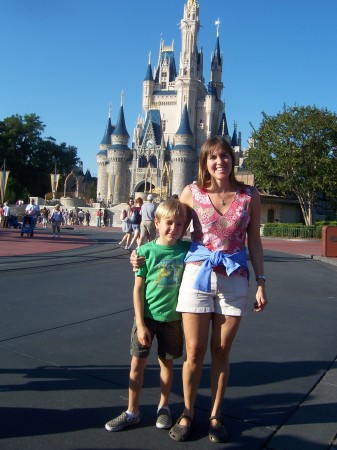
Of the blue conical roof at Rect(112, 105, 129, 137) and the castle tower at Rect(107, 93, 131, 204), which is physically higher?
the blue conical roof at Rect(112, 105, 129, 137)

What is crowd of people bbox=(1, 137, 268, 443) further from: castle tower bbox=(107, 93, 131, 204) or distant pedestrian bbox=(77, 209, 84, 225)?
castle tower bbox=(107, 93, 131, 204)

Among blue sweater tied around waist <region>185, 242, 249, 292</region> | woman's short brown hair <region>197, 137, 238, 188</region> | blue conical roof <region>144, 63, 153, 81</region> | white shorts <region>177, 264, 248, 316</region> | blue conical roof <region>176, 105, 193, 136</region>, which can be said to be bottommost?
white shorts <region>177, 264, 248, 316</region>

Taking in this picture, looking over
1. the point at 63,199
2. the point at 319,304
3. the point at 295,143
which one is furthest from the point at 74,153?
the point at 319,304

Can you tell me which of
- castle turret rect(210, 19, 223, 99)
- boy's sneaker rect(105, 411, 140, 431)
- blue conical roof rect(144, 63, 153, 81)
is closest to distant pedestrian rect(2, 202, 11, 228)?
boy's sneaker rect(105, 411, 140, 431)

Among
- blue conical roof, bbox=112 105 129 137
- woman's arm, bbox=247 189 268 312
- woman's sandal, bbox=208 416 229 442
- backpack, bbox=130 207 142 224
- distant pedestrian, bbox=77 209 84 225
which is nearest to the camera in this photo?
woman's sandal, bbox=208 416 229 442

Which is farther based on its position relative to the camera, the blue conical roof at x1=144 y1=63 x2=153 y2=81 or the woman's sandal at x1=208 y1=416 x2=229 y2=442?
the blue conical roof at x1=144 y1=63 x2=153 y2=81

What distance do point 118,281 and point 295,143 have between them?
29.5 metres

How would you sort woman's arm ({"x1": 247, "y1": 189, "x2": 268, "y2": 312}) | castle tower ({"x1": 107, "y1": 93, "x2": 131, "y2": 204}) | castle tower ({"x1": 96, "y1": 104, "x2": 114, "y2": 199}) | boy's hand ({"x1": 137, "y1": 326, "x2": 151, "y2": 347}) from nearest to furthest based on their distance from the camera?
1. boy's hand ({"x1": 137, "y1": 326, "x2": 151, "y2": 347})
2. woman's arm ({"x1": 247, "y1": 189, "x2": 268, "y2": 312})
3. castle tower ({"x1": 107, "y1": 93, "x2": 131, "y2": 204})
4. castle tower ({"x1": 96, "y1": 104, "x2": 114, "y2": 199})

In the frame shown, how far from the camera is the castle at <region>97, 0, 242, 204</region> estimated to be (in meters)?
69.8

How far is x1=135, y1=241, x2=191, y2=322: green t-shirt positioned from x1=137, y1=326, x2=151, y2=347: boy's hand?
0.10 meters

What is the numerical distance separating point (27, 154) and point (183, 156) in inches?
898

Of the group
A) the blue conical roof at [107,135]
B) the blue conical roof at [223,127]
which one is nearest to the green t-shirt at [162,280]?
the blue conical roof at [223,127]

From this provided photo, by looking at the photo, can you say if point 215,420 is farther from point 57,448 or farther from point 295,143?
point 295,143

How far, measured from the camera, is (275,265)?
1187 centimetres
